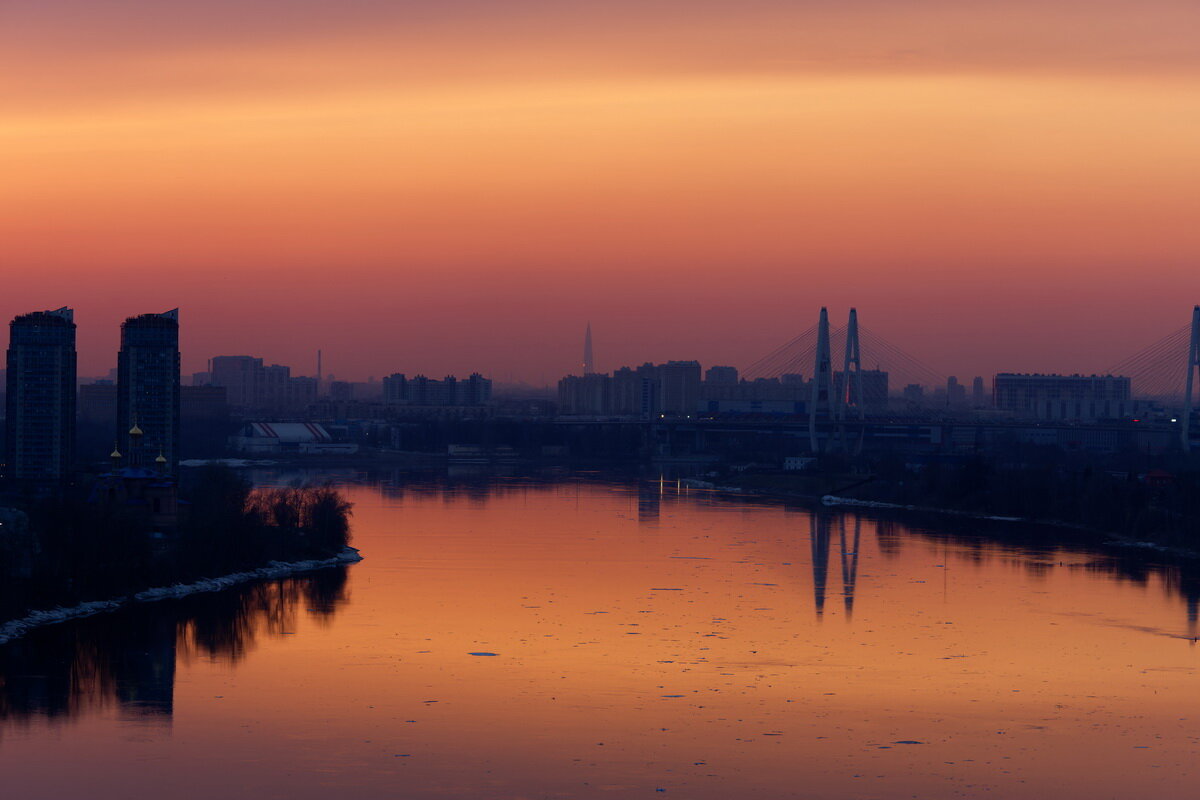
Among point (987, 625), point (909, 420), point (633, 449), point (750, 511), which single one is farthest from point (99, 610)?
point (633, 449)

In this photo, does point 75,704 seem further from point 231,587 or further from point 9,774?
point 231,587

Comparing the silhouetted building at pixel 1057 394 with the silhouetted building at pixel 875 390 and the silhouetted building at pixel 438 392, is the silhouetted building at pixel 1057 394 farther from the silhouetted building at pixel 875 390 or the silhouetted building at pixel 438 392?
the silhouetted building at pixel 438 392

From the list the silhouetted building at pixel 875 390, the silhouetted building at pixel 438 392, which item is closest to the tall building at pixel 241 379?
the silhouetted building at pixel 438 392

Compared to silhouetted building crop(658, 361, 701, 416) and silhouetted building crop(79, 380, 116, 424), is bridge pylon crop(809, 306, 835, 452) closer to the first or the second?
silhouetted building crop(79, 380, 116, 424)

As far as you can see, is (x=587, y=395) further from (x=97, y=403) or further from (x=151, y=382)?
(x=151, y=382)

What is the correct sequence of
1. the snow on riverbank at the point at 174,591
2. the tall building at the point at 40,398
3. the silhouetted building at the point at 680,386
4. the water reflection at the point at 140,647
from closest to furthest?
the water reflection at the point at 140,647 → the snow on riverbank at the point at 174,591 → the tall building at the point at 40,398 → the silhouetted building at the point at 680,386

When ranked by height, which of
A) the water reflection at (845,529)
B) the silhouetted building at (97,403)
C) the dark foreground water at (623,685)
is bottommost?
the dark foreground water at (623,685)

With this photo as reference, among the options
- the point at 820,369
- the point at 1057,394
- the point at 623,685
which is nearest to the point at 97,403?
the point at 820,369
